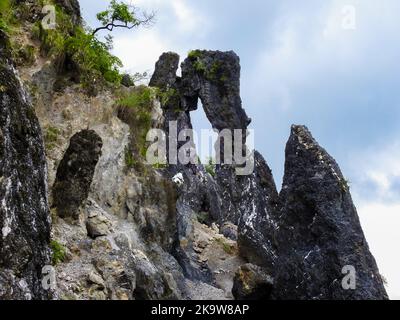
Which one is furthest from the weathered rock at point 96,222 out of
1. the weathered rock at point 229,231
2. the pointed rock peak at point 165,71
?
the pointed rock peak at point 165,71

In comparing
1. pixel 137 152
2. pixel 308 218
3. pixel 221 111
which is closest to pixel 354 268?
pixel 308 218

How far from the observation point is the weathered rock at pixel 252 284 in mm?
21056

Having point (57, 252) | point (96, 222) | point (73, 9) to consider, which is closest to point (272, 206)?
point (73, 9)

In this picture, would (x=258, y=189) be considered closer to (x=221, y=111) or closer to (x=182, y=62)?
(x=221, y=111)

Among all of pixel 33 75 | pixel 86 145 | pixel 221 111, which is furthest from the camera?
A: pixel 221 111

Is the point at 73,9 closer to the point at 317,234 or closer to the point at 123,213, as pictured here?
the point at 123,213

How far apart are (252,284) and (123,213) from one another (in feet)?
20.1

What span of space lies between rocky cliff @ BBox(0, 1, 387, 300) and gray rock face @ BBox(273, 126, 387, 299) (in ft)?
0.14

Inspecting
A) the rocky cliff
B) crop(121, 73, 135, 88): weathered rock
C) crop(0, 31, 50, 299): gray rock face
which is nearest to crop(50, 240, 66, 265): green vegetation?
the rocky cliff

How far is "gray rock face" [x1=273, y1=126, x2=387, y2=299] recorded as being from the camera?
18281 millimetres

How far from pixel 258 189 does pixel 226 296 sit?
877 cm

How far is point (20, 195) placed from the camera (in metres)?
10.4

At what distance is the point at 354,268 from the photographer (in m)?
18.2
